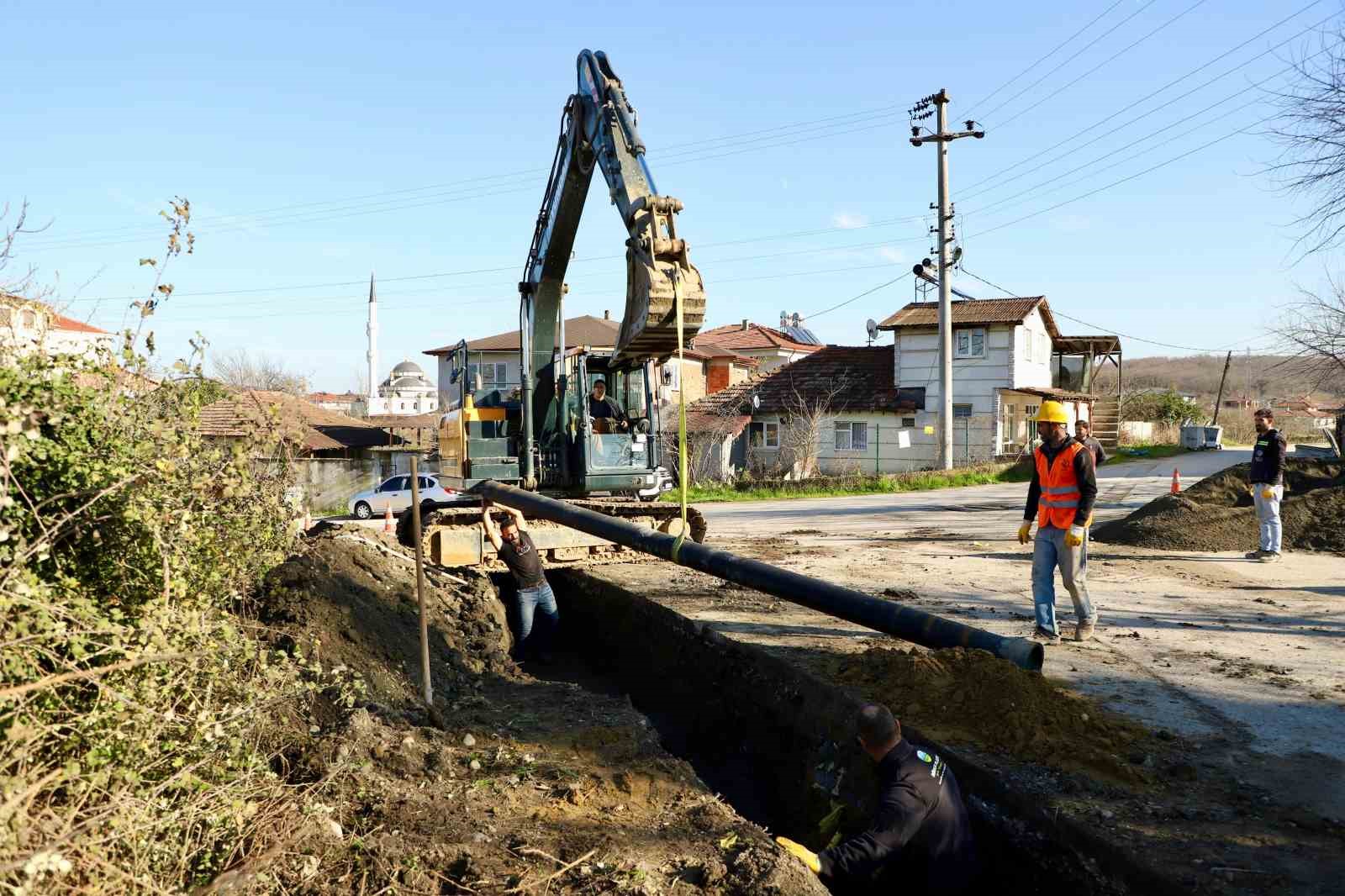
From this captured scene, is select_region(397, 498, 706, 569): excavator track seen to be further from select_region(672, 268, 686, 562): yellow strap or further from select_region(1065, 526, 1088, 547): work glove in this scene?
select_region(1065, 526, 1088, 547): work glove

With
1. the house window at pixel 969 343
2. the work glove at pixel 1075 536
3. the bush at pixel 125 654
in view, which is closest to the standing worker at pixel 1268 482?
the work glove at pixel 1075 536

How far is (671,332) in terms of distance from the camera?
9.42 m

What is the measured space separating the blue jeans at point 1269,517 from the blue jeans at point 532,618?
852cm

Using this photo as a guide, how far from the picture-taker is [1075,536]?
728 centimetres

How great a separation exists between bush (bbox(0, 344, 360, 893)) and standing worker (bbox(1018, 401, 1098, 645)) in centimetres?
546

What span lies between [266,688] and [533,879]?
1614 millimetres

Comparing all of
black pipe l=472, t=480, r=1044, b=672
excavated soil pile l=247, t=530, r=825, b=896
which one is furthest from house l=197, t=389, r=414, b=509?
black pipe l=472, t=480, r=1044, b=672

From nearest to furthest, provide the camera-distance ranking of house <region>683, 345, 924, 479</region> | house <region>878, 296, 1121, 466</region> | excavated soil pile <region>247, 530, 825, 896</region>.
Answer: excavated soil pile <region>247, 530, 825, 896</region> → house <region>683, 345, 924, 479</region> → house <region>878, 296, 1121, 466</region>

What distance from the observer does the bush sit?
3.19 m

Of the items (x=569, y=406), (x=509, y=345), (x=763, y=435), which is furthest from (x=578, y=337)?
(x=569, y=406)

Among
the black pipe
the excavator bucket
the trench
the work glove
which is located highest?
the excavator bucket

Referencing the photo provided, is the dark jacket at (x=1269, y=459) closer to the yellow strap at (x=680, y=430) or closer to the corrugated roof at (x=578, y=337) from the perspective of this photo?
the yellow strap at (x=680, y=430)

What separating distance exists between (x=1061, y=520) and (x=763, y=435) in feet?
98.9

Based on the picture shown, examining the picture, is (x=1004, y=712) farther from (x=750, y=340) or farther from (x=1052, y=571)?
(x=750, y=340)
